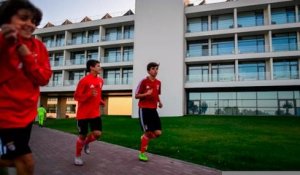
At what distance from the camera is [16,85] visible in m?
2.62

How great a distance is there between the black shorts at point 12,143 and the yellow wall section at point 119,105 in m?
39.4

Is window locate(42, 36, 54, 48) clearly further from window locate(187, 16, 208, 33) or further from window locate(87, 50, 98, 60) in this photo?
window locate(187, 16, 208, 33)

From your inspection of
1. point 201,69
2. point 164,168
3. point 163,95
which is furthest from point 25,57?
point 201,69

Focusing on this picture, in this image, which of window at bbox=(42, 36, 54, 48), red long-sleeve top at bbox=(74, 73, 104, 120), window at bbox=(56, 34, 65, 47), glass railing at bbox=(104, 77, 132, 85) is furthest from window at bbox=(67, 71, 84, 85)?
red long-sleeve top at bbox=(74, 73, 104, 120)

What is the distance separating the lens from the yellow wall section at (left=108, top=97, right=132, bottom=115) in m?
42.3

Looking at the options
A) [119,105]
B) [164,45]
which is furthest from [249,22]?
[119,105]

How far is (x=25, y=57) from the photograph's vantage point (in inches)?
95.7

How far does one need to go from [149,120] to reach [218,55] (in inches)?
1137

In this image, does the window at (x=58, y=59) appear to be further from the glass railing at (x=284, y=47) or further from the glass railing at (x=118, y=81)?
the glass railing at (x=284, y=47)

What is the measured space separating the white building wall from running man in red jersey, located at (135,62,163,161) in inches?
A: 1070

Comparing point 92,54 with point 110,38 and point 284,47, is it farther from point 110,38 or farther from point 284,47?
point 284,47

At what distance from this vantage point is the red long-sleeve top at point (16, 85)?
2547 mm

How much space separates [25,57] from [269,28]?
113 ft

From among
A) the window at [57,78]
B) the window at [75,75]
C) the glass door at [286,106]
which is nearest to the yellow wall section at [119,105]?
the window at [75,75]
